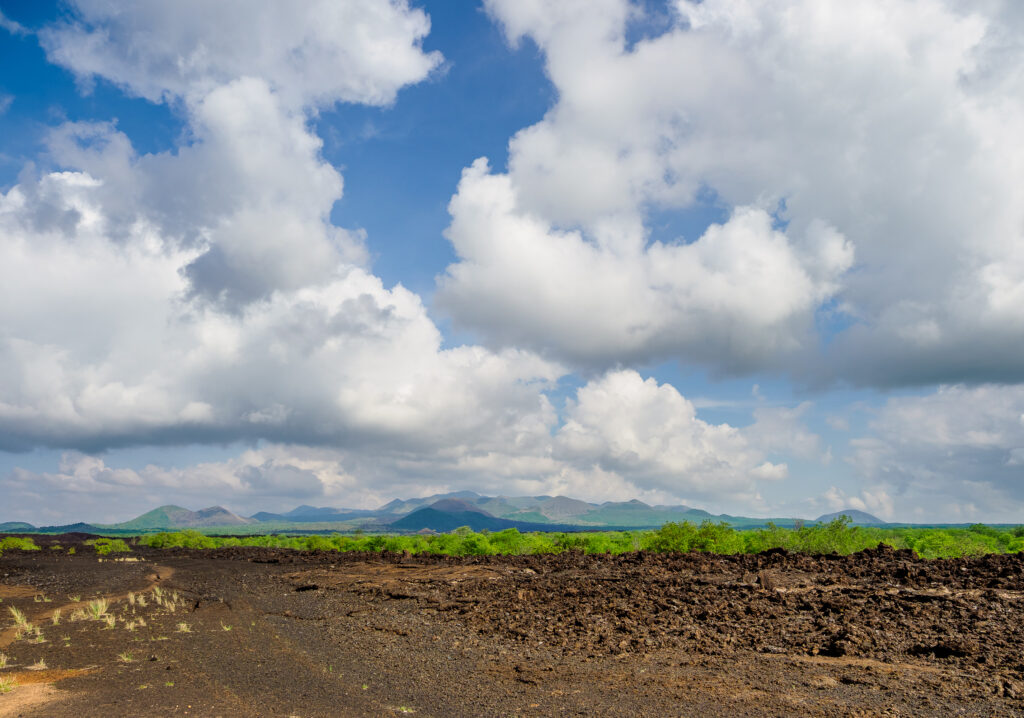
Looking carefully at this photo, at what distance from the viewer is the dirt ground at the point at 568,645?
11.3 meters

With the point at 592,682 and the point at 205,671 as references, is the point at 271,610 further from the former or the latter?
the point at 592,682

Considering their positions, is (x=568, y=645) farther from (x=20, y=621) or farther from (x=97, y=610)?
(x=20, y=621)

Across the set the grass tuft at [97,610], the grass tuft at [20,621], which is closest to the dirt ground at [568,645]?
the grass tuft at [97,610]

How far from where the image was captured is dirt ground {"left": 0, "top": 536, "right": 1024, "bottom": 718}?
11258 mm

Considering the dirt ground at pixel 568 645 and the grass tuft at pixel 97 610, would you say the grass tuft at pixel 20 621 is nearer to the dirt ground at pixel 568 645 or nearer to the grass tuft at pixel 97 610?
the dirt ground at pixel 568 645

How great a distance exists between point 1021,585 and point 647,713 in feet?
48.5

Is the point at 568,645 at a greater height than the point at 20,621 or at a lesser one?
greater

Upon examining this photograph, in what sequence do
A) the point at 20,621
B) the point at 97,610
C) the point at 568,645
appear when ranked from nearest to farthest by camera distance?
the point at 568,645 < the point at 20,621 < the point at 97,610

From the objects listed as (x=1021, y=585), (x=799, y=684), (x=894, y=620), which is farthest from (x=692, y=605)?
(x=1021, y=585)

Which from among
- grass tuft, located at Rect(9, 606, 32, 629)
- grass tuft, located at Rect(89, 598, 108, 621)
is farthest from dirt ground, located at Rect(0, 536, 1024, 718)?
grass tuft, located at Rect(9, 606, 32, 629)

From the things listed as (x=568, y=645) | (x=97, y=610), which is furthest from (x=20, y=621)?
(x=568, y=645)

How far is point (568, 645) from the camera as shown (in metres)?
15.6

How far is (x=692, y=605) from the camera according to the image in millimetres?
18422

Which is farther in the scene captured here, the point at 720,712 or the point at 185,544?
the point at 185,544
